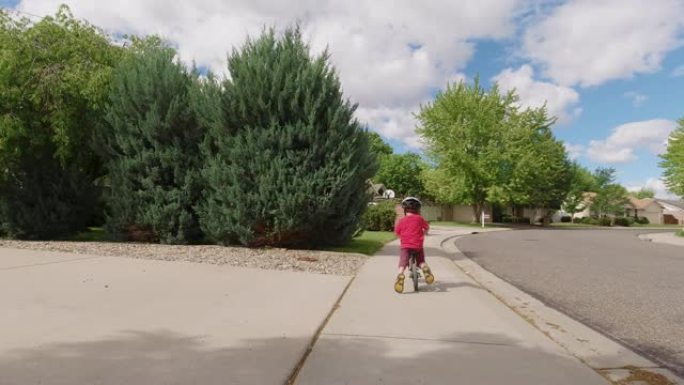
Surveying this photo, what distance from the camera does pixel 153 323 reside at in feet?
17.0

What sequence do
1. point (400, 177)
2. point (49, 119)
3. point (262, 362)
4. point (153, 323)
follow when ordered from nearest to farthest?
point (262, 362)
point (153, 323)
point (49, 119)
point (400, 177)

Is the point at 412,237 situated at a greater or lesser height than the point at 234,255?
greater

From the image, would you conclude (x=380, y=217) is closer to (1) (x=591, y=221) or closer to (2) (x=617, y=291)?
(2) (x=617, y=291)

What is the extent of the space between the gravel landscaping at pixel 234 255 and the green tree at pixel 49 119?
1.78m

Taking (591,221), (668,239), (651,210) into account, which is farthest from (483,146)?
(651,210)

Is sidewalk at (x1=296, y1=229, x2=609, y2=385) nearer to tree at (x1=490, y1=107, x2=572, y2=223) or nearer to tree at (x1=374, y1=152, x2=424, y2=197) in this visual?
tree at (x1=490, y1=107, x2=572, y2=223)

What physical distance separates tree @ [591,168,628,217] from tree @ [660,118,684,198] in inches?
1613

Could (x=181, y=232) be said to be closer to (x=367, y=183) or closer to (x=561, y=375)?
(x=367, y=183)

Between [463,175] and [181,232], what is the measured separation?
37.5 metres

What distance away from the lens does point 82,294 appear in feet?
21.4

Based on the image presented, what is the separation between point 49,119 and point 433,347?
1238cm

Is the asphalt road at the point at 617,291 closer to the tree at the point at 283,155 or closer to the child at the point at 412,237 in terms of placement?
the child at the point at 412,237

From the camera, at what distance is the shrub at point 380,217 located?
26.4 metres

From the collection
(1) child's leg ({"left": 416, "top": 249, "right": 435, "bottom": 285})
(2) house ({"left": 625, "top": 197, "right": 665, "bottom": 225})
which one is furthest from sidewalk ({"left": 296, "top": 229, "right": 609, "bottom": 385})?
(2) house ({"left": 625, "top": 197, "right": 665, "bottom": 225})
